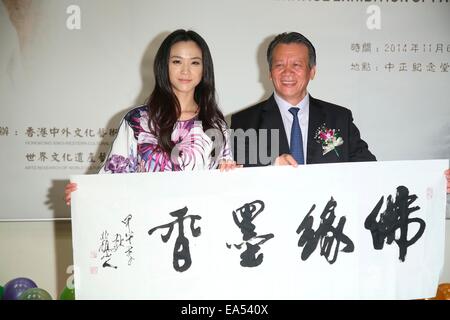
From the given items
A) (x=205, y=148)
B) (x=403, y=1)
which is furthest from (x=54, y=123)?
(x=403, y=1)

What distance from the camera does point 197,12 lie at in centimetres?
296

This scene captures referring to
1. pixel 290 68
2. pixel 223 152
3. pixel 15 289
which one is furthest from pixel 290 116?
pixel 15 289

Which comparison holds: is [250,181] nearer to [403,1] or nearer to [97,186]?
[97,186]

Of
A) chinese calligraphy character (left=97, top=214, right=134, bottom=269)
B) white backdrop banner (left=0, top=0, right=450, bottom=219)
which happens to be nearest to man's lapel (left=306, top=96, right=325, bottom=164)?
white backdrop banner (left=0, top=0, right=450, bottom=219)

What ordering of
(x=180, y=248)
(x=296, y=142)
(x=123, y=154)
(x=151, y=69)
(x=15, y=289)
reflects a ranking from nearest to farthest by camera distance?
(x=180, y=248)
(x=123, y=154)
(x=15, y=289)
(x=296, y=142)
(x=151, y=69)

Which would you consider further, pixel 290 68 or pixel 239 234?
pixel 290 68

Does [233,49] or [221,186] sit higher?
[233,49]

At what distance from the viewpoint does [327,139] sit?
8.75 feet

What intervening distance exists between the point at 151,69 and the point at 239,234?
4.15 feet

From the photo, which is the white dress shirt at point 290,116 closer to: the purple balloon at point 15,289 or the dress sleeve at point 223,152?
the dress sleeve at point 223,152

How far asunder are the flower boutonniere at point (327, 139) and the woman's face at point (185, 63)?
0.76 metres

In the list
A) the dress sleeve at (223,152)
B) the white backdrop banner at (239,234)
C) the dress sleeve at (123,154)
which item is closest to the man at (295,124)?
the dress sleeve at (223,152)

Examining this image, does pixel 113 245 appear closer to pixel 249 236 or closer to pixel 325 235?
pixel 249 236

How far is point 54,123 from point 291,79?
1.42 metres
